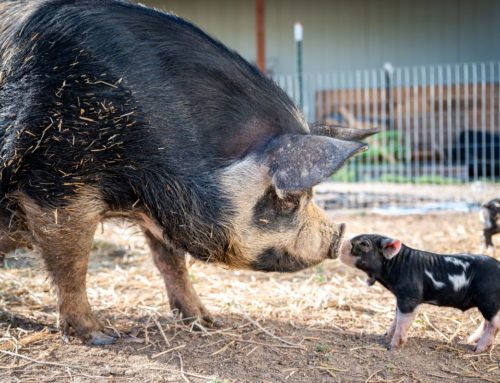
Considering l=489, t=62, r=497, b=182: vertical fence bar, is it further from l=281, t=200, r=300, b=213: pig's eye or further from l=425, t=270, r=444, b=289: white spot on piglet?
l=281, t=200, r=300, b=213: pig's eye

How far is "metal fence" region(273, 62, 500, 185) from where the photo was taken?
13.7 metres

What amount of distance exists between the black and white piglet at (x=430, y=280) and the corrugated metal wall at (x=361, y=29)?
49.9 feet

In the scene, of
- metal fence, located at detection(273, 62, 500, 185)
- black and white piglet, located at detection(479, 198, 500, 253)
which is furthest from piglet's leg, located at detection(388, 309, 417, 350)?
metal fence, located at detection(273, 62, 500, 185)

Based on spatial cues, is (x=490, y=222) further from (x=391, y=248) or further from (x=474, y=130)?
(x=474, y=130)

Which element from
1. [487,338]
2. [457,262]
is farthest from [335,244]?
[487,338]

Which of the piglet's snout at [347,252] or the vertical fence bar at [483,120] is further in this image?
the vertical fence bar at [483,120]

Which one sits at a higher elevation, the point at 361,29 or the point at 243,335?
the point at 361,29

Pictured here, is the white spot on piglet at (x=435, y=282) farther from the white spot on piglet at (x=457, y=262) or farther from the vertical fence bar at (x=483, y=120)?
the vertical fence bar at (x=483, y=120)

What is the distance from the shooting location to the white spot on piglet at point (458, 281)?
430 cm

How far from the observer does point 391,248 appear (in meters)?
4.35

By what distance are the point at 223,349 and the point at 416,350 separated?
1.21 metres

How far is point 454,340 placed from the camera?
453 cm

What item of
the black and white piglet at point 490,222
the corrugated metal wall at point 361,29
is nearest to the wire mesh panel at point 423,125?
the corrugated metal wall at point 361,29

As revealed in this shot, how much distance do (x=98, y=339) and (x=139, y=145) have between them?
1.28m
